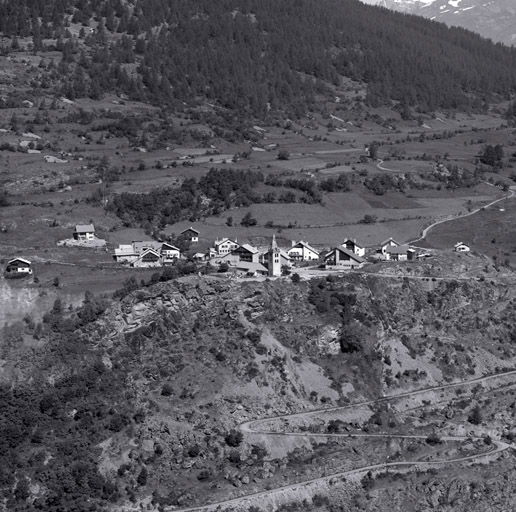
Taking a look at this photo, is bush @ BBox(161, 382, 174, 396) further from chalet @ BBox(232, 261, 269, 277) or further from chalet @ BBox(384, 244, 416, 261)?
chalet @ BBox(384, 244, 416, 261)

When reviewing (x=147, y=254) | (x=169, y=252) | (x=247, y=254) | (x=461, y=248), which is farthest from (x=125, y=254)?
(x=461, y=248)

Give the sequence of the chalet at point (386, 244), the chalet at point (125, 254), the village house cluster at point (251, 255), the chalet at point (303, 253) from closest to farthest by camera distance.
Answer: the village house cluster at point (251, 255), the chalet at point (125, 254), the chalet at point (303, 253), the chalet at point (386, 244)

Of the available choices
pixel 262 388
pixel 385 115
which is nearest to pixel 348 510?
pixel 262 388

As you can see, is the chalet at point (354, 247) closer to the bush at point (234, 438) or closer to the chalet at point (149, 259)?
the chalet at point (149, 259)

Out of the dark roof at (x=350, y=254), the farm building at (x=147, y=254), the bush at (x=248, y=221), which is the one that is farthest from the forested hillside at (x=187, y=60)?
the dark roof at (x=350, y=254)

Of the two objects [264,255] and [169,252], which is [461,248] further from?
[169,252]

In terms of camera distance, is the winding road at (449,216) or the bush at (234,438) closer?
the bush at (234,438)
